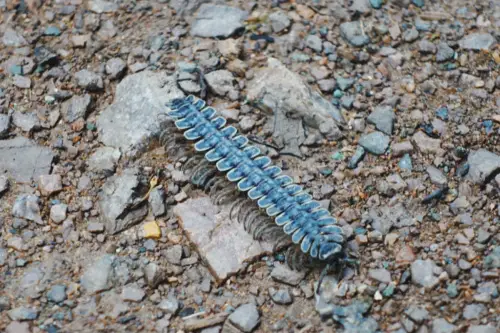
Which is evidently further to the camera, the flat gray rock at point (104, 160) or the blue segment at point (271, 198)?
the flat gray rock at point (104, 160)

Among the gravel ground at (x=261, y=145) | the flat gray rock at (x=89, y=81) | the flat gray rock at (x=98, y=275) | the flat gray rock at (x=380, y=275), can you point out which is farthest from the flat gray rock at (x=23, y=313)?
the flat gray rock at (x=380, y=275)

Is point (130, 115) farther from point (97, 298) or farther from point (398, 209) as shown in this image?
point (398, 209)

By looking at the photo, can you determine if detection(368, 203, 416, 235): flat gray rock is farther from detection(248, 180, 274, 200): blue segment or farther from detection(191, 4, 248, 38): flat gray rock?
detection(191, 4, 248, 38): flat gray rock

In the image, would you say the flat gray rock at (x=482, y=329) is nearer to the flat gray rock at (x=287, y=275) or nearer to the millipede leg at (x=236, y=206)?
the flat gray rock at (x=287, y=275)

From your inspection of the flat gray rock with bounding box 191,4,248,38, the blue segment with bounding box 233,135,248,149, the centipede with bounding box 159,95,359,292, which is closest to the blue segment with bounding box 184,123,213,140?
the centipede with bounding box 159,95,359,292

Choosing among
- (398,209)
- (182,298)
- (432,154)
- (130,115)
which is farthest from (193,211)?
(432,154)

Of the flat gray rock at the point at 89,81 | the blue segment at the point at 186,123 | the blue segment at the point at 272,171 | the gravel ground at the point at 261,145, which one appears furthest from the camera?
the flat gray rock at the point at 89,81
